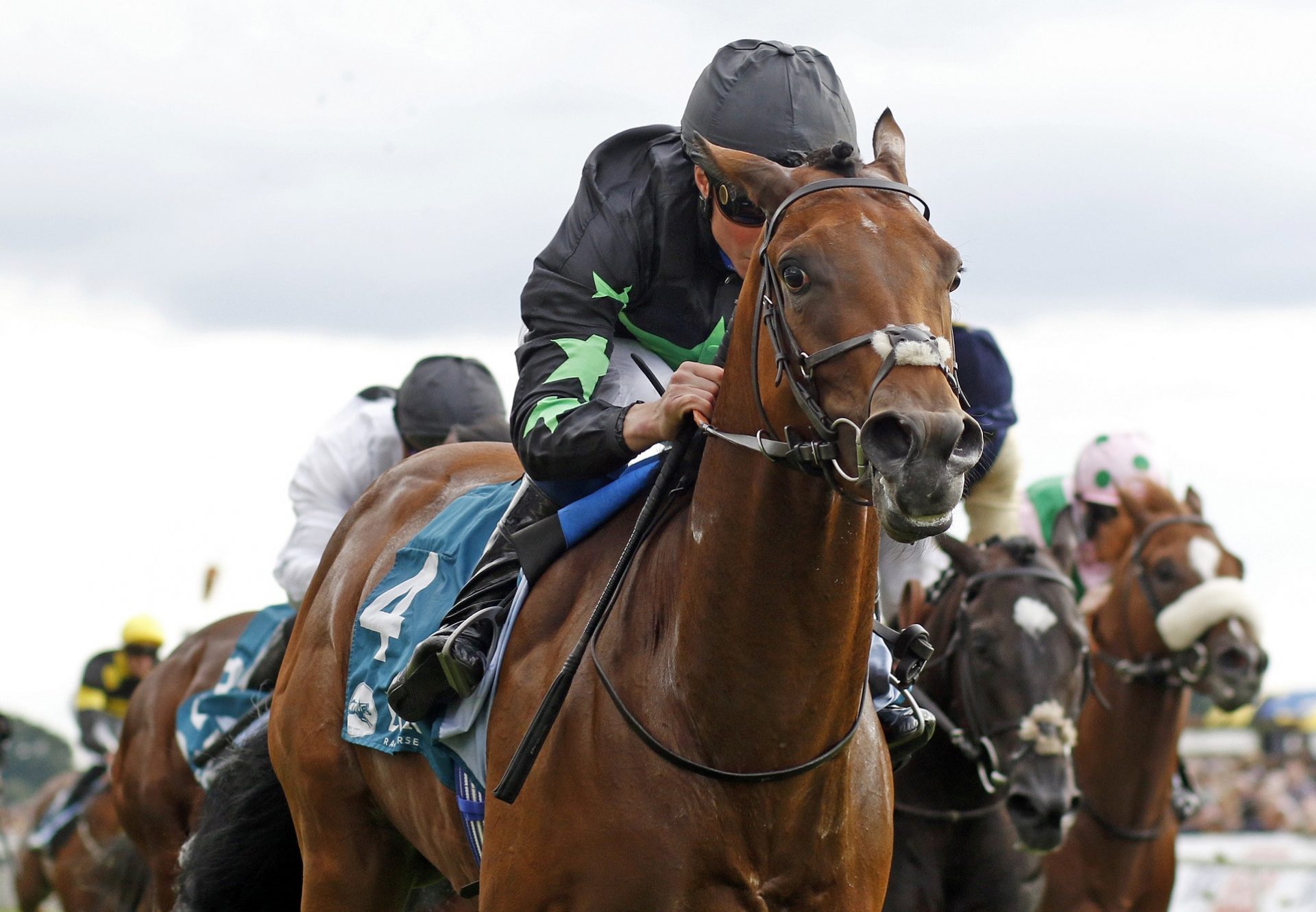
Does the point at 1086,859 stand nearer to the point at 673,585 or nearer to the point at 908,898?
the point at 908,898

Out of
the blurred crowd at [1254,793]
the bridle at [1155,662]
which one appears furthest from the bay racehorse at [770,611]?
the blurred crowd at [1254,793]

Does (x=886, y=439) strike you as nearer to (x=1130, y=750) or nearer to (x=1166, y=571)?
(x=1130, y=750)

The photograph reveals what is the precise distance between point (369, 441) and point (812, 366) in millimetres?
5508

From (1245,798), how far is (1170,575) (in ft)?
52.6

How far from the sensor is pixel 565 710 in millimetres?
3834

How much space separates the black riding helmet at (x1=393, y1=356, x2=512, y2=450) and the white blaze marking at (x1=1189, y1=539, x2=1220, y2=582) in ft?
11.6

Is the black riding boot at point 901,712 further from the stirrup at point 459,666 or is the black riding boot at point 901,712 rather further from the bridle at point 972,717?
the bridle at point 972,717

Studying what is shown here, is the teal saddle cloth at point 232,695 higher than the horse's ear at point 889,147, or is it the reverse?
the horse's ear at point 889,147

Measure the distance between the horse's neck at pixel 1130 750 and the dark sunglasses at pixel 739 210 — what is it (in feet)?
16.4

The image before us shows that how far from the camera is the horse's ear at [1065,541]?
7.78 m

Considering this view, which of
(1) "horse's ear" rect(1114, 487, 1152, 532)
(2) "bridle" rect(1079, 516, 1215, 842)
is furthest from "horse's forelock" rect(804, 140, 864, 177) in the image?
(1) "horse's ear" rect(1114, 487, 1152, 532)

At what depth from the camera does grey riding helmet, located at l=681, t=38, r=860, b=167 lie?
4.22 meters

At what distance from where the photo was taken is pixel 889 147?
382cm

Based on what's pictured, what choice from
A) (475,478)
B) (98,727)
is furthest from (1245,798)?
(475,478)
